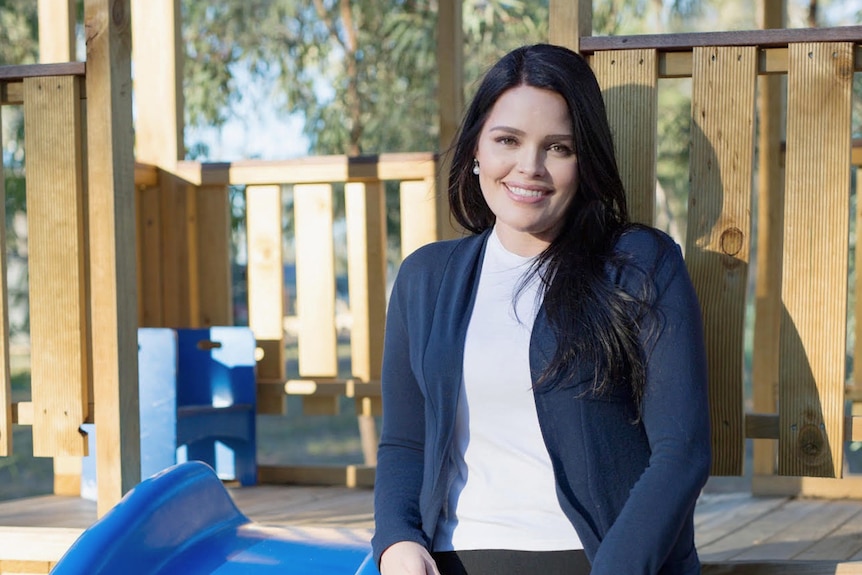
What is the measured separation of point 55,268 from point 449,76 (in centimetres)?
196

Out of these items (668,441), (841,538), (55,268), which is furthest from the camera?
(841,538)

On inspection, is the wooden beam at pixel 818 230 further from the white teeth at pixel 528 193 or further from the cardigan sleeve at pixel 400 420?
the cardigan sleeve at pixel 400 420

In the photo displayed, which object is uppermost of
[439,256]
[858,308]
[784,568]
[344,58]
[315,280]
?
[344,58]

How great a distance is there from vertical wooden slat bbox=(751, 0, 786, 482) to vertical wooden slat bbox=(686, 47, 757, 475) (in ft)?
7.25

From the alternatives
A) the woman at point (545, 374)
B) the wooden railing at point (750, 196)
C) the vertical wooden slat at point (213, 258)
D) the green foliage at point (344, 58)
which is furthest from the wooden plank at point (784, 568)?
the green foliage at point (344, 58)

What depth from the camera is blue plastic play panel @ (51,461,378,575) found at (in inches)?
97.2

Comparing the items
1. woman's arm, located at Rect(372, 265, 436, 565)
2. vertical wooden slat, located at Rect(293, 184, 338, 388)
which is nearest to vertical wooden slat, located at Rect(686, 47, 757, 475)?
woman's arm, located at Rect(372, 265, 436, 565)

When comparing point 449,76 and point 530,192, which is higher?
point 449,76

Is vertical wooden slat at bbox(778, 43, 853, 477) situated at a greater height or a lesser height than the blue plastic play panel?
greater

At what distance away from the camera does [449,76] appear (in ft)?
→ 14.8

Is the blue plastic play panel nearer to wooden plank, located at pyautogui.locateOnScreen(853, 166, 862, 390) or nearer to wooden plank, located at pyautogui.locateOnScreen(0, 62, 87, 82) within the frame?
wooden plank, located at pyautogui.locateOnScreen(0, 62, 87, 82)

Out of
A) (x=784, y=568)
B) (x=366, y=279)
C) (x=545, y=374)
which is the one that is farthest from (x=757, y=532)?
(x=545, y=374)

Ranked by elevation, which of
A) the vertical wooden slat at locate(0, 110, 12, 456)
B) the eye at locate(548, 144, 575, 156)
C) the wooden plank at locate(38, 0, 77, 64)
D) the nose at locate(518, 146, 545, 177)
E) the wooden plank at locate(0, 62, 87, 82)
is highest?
the wooden plank at locate(38, 0, 77, 64)

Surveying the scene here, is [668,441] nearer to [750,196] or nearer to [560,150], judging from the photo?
[560,150]
